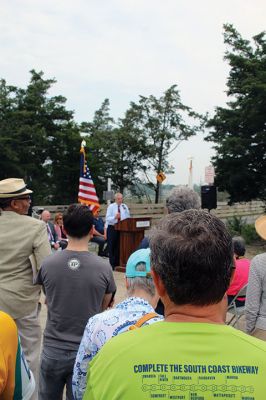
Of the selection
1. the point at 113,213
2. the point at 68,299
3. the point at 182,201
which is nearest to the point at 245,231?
the point at 113,213

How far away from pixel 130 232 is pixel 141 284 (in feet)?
27.1

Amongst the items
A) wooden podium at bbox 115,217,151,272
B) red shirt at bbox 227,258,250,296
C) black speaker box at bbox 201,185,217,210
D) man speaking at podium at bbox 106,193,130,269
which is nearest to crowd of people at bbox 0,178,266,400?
red shirt at bbox 227,258,250,296

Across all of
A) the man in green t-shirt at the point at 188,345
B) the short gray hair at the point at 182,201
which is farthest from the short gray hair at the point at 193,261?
the short gray hair at the point at 182,201

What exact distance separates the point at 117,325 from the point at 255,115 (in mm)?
17387

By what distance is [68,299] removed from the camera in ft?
9.27

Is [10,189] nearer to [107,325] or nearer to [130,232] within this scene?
[107,325]

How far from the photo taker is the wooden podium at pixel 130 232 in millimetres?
10281

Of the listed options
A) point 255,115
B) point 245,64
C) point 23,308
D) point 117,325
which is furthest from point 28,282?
point 245,64

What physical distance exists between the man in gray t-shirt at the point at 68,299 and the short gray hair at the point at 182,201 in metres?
0.67

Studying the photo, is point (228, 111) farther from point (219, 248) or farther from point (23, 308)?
point (219, 248)

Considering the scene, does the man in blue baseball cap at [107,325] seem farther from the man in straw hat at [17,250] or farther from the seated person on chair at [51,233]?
the seated person on chair at [51,233]

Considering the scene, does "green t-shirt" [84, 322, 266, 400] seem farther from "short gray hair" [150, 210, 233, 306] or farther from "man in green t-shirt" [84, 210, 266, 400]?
"short gray hair" [150, 210, 233, 306]

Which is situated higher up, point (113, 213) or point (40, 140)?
point (40, 140)

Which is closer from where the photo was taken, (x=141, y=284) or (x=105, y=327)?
(x=105, y=327)
